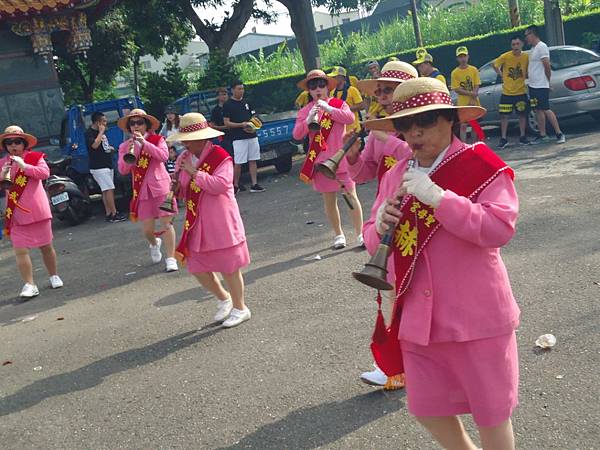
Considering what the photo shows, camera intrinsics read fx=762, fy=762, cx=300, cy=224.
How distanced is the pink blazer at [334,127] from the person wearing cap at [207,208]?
5.72 feet

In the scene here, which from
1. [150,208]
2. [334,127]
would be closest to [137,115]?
[150,208]

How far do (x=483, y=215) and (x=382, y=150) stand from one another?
212 centimetres

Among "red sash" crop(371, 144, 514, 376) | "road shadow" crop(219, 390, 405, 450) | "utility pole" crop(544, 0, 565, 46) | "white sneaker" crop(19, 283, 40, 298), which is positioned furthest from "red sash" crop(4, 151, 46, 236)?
Answer: "utility pole" crop(544, 0, 565, 46)

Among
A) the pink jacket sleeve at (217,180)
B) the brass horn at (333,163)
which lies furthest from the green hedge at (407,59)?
the brass horn at (333,163)

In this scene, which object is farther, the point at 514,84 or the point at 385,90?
the point at 514,84

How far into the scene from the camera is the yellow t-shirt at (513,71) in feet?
40.7

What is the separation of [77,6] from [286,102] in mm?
8985

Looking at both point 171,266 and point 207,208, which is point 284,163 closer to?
point 171,266

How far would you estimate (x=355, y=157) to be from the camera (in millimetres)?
4801

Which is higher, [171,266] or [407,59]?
[407,59]

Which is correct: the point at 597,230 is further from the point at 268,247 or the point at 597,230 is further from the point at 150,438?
the point at 150,438

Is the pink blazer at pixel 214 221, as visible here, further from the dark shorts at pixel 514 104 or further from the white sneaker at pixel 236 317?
the dark shorts at pixel 514 104

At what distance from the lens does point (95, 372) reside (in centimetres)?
573

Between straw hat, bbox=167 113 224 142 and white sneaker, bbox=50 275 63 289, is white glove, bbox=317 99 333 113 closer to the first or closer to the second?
straw hat, bbox=167 113 224 142
